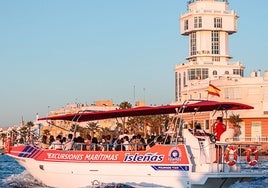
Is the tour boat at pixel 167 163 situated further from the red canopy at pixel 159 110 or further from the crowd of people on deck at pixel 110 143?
the crowd of people on deck at pixel 110 143

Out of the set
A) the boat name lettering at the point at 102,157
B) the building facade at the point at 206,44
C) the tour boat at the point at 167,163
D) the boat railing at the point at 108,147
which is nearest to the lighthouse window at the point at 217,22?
the building facade at the point at 206,44

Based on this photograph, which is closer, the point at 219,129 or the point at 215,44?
the point at 219,129

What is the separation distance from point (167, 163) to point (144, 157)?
0.96 metres

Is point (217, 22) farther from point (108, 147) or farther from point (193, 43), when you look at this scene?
point (108, 147)

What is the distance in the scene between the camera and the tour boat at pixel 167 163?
26719 mm

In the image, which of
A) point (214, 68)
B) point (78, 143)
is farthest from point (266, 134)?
point (78, 143)

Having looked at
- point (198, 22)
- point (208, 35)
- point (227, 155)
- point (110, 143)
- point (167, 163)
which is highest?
point (198, 22)

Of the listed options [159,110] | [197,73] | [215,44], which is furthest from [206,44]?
[159,110]

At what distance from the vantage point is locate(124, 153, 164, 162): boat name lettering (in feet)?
89.7

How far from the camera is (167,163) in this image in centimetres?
2716

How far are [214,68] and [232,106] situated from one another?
104086 millimetres

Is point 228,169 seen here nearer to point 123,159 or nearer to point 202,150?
point 202,150

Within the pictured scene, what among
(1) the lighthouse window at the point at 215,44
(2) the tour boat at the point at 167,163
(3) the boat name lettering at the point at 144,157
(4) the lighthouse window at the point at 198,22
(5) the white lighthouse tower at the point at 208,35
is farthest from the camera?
(1) the lighthouse window at the point at 215,44

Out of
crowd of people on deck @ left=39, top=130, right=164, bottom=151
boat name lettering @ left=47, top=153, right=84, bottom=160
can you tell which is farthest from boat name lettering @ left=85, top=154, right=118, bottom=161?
crowd of people on deck @ left=39, top=130, right=164, bottom=151
